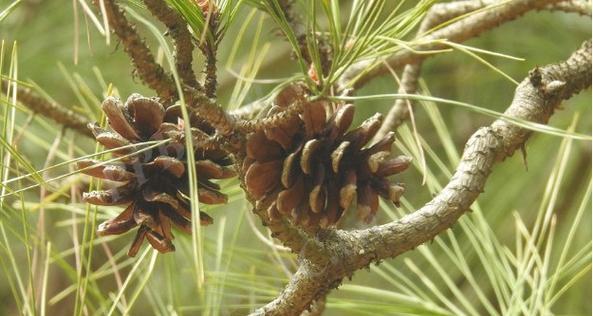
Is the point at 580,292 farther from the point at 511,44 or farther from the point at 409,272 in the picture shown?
the point at 511,44

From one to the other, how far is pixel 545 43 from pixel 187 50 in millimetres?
850

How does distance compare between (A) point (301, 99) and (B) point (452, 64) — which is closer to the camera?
(A) point (301, 99)

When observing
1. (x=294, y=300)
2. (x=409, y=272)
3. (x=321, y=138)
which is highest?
(x=321, y=138)

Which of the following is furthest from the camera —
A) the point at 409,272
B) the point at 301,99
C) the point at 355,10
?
the point at 409,272

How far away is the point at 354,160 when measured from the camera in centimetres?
53

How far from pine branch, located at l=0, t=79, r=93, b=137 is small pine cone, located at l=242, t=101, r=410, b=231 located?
1.15 feet

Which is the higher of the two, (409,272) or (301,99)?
(301,99)

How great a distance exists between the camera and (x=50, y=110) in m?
0.83

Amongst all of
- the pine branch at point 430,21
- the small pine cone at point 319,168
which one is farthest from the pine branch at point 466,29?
the small pine cone at point 319,168

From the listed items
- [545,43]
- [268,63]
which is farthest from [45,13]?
[545,43]

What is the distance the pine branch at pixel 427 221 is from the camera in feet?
1.77

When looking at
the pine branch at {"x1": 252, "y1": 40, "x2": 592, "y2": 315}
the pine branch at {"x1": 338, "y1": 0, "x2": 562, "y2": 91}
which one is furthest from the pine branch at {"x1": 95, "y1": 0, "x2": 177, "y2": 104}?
the pine branch at {"x1": 338, "y1": 0, "x2": 562, "y2": 91}

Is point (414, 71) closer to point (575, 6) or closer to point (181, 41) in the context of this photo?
point (575, 6)

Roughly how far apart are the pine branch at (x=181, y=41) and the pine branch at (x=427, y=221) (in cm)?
13
